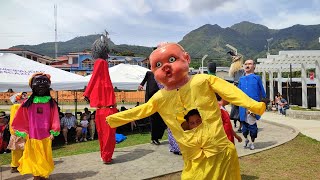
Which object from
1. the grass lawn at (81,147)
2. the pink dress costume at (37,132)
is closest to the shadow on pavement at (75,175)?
the pink dress costume at (37,132)

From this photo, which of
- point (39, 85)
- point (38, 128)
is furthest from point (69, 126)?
point (39, 85)

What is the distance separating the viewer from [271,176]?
223 inches

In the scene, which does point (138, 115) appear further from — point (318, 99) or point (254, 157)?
point (318, 99)

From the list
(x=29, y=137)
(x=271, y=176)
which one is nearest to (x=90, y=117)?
(x=29, y=137)

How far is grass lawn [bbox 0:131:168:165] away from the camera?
8.41 metres

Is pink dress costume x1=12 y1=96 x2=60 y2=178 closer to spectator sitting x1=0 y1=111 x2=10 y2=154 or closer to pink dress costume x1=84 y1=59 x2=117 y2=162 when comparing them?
pink dress costume x1=84 y1=59 x2=117 y2=162

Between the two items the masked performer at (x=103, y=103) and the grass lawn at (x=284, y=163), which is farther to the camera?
the masked performer at (x=103, y=103)

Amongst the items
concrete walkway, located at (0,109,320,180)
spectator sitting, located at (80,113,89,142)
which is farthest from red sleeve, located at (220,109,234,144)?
spectator sitting, located at (80,113,89,142)

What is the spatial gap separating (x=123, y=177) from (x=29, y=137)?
5.70 ft

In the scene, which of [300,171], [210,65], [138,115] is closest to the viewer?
[138,115]

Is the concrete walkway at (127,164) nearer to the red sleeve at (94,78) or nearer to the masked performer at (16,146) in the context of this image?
the masked performer at (16,146)

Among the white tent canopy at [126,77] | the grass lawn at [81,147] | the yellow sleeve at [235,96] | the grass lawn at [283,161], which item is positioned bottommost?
the grass lawn at [81,147]

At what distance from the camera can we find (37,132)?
219 inches

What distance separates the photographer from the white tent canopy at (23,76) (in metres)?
9.49
